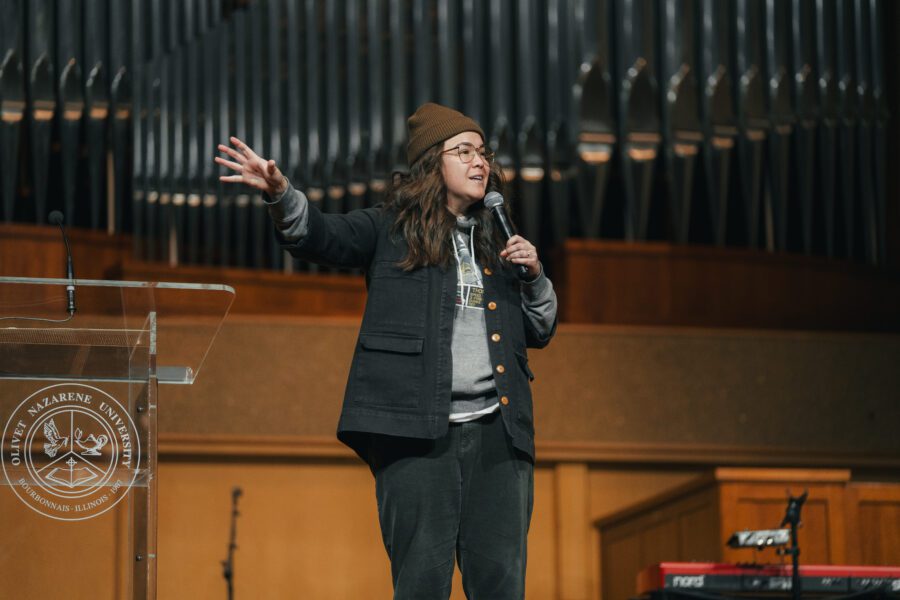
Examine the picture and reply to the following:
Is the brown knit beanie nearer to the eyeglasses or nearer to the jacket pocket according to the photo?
the eyeglasses

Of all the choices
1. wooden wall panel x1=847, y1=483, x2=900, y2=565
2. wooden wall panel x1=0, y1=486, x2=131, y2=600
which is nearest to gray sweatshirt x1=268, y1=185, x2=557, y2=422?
wooden wall panel x1=0, y1=486, x2=131, y2=600

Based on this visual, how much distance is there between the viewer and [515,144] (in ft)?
17.2

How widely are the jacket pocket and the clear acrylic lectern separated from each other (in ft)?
0.89

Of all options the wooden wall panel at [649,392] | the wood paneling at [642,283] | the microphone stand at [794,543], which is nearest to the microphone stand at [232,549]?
the wooden wall panel at [649,392]

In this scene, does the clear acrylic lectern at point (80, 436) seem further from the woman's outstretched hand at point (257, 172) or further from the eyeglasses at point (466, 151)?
the eyeglasses at point (466, 151)

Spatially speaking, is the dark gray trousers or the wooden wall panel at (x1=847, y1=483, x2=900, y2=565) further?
the wooden wall panel at (x1=847, y1=483, x2=900, y2=565)

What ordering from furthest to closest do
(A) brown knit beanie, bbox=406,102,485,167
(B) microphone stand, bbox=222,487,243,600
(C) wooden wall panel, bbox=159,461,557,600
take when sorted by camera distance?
(C) wooden wall panel, bbox=159,461,557,600
(B) microphone stand, bbox=222,487,243,600
(A) brown knit beanie, bbox=406,102,485,167

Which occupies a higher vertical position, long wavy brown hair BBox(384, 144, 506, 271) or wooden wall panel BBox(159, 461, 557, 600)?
long wavy brown hair BBox(384, 144, 506, 271)

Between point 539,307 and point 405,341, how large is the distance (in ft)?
0.96

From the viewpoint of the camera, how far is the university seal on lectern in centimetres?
251

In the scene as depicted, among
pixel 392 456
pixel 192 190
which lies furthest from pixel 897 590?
pixel 192 190

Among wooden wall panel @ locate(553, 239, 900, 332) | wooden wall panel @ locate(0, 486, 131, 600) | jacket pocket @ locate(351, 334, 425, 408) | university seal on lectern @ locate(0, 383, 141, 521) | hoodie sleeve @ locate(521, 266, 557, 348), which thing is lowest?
wooden wall panel @ locate(0, 486, 131, 600)

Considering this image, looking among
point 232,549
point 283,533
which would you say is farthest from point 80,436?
point 283,533

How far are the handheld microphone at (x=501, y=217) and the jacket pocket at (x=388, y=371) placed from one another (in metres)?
0.24
